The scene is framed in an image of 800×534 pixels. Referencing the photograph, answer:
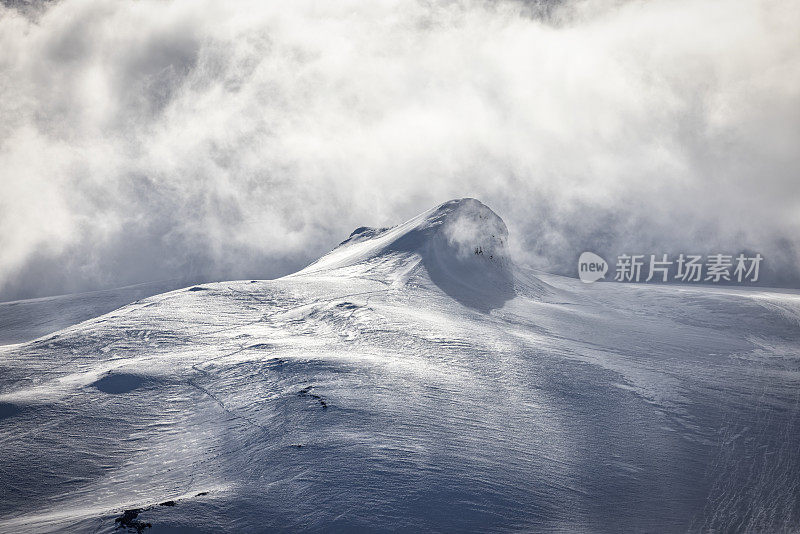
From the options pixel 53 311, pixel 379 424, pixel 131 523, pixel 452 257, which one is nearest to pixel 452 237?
pixel 452 257

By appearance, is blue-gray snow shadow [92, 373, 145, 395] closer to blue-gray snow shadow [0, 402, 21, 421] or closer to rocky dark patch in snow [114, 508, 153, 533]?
blue-gray snow shadow [0, 402, 21, 421]

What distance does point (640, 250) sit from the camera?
69.1 m

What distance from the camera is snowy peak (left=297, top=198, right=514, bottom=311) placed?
63.8 ft

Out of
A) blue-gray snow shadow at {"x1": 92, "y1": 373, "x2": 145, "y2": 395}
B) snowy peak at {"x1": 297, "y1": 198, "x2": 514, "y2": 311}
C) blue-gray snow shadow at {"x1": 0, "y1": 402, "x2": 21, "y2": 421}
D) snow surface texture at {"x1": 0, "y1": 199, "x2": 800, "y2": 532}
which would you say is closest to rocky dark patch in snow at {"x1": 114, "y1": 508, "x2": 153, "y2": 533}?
snow surface texture at {"x1": 0, "y1": 199, "x2": 800, "y2": 532}

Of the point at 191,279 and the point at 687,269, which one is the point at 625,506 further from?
the point at 191,279

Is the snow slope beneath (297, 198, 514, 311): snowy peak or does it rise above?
beneath

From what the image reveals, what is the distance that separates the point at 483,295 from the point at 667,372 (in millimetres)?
7138

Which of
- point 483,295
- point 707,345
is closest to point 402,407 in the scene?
point 483,295

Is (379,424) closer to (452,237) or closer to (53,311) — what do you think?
(452,237)

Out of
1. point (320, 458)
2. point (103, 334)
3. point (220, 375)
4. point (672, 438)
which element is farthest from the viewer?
point (103, 334)

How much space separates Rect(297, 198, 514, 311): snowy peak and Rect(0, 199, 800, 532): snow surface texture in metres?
3.01

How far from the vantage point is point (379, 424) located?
8.27m

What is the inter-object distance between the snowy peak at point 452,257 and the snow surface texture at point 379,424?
3.01 metres

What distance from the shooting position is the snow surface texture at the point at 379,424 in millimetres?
6543
